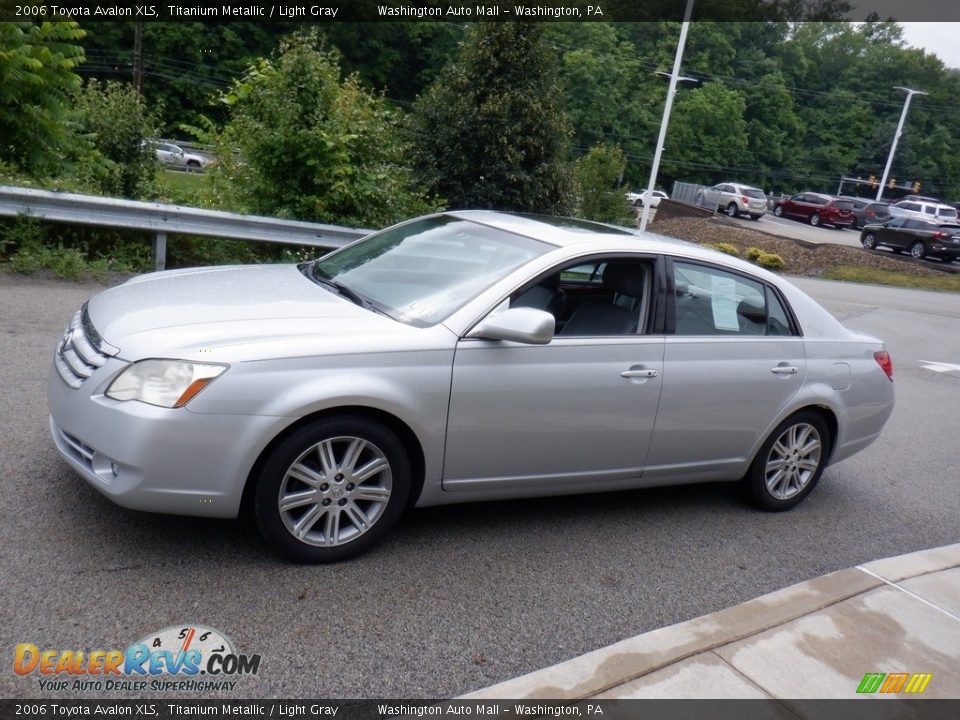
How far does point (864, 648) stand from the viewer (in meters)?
3.99

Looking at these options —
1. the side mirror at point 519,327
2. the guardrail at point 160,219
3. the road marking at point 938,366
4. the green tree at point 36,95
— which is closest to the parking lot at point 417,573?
the side mirror at point 519,327

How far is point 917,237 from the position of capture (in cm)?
3441

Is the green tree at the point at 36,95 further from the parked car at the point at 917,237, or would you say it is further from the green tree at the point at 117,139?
the parked car at the point at 917,237

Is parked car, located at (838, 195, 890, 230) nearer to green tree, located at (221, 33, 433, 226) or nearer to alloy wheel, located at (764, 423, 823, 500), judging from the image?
green tree, located at (221, 33, 433, 226)

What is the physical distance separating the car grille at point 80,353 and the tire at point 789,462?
12.3 ft

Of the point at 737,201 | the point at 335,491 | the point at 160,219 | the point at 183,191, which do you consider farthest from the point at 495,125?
the point at 737,201

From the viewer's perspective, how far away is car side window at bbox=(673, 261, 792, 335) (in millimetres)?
5164

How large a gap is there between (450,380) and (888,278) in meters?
27.3

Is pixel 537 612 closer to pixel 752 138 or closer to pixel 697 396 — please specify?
pixel 697 396

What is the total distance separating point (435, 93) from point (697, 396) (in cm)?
1091

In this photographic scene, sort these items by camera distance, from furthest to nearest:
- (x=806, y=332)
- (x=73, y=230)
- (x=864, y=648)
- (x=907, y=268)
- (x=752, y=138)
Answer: (x=752, y=138) → (x=907, y=268) → (x=73, y=230) → (x=806, y=332) → (x=864, y=648)

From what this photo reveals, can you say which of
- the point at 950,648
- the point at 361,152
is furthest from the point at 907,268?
the point at 950,648

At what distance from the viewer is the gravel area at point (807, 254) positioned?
29.5 metres

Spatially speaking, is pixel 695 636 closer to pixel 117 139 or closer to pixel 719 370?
pixel 719 370
